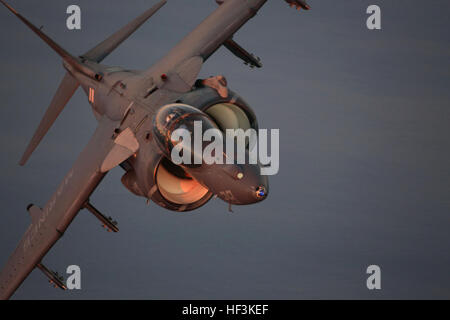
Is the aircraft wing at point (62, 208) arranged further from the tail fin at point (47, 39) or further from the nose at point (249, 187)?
the nose at point (249, 187)

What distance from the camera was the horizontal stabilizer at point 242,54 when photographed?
3662cm

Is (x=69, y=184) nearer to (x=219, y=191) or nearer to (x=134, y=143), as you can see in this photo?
(x=134, y=143)

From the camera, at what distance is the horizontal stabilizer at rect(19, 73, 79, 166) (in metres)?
36.1

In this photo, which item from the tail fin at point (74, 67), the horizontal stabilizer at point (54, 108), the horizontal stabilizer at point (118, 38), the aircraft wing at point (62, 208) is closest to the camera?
the aircraft wing at point (62, 208)

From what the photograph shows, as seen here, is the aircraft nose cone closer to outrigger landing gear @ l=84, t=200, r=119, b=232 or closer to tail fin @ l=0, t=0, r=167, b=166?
outrigger landing gear @ l=84, t=200, r=119, b=232

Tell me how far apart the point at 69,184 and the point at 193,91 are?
5.32m

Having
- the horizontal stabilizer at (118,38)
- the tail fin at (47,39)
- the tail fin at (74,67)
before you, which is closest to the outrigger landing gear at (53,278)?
the tail fin at (74,67)

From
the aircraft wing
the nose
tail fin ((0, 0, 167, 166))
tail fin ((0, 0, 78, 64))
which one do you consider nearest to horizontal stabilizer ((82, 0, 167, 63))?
tail fin ((0, 0, 167, 166))

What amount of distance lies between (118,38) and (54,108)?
11.3 ft

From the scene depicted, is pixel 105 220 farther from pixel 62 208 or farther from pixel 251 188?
pixel 251 188

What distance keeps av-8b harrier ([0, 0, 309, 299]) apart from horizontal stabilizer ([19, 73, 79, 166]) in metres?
0.04

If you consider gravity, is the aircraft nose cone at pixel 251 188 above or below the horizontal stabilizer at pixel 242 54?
below

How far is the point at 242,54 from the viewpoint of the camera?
36.9 m

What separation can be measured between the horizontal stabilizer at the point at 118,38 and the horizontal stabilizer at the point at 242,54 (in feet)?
9.22
